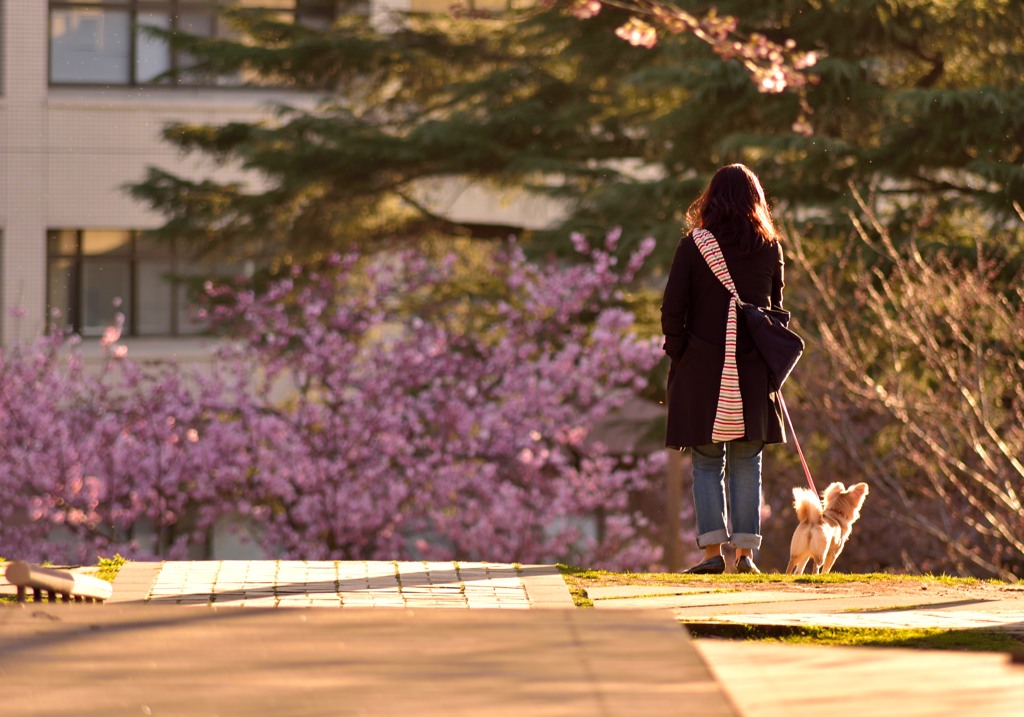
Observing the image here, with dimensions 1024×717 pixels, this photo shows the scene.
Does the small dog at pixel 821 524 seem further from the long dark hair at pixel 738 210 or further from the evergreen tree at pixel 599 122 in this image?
the evergreen tree at pixel 599 122

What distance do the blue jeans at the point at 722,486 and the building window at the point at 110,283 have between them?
20532 mm

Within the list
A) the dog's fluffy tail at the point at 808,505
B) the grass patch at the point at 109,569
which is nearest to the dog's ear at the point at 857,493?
the dog's fluffy tail at the point at 808,505

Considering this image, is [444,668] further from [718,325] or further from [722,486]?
[722,486]

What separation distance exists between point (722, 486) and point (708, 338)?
67cm

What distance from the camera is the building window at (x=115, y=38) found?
89.9 feet

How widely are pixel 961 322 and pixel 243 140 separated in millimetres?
10312

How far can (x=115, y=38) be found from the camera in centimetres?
2783

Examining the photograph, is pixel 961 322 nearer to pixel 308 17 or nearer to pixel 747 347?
pixel 747 347

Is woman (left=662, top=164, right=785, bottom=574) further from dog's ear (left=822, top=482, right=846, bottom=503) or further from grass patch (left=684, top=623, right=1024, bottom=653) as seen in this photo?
grass patch (left=684, top=623, right=1024, bottom=653)

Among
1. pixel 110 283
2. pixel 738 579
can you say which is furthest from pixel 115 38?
pixel 738 579

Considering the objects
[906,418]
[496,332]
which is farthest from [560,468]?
[906,418]

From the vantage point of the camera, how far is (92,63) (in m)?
27.5

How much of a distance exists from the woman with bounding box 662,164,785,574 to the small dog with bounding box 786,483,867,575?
1.15ft

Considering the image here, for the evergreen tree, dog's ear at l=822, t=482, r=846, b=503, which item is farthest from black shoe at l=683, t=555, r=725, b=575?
the evergreen tree
